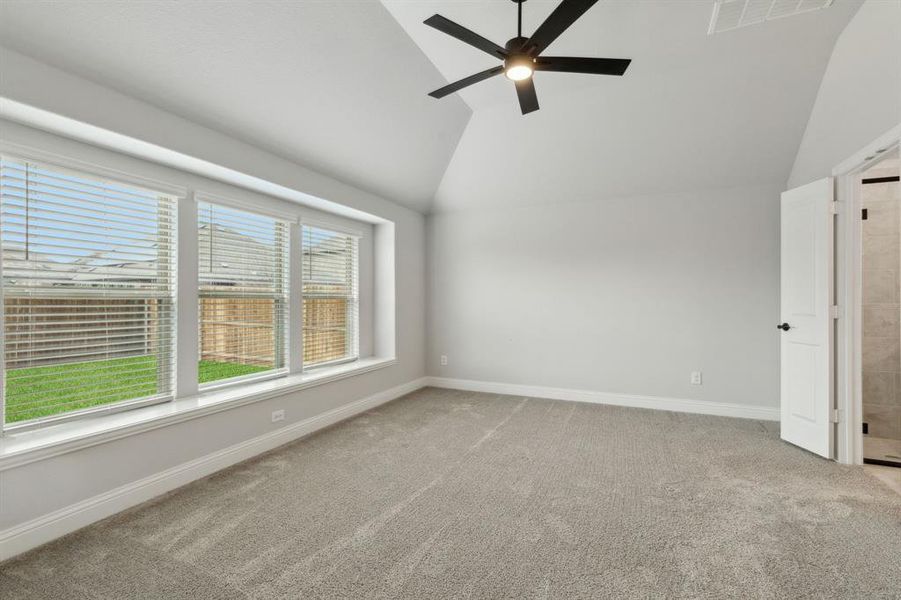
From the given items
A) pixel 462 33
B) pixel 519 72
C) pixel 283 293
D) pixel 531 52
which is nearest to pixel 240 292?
pixel 283 293

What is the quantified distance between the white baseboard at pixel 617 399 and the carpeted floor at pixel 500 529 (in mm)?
876

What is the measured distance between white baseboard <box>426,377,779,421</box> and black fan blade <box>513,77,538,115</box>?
134 inches

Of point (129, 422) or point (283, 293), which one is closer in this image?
point (129, 422)

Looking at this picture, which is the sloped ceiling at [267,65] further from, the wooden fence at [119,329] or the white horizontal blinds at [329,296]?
the wooden fence at [119,329]

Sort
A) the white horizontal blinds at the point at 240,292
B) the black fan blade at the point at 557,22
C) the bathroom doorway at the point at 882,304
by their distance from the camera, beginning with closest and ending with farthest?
the black fan blade at the point at 557,22 < the white horizontal blinds at the point at 240,292 < the bathroom doorway at the point at 882,304

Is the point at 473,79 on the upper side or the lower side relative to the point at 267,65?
lower

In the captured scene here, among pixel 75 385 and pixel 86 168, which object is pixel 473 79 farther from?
pixel 75 385

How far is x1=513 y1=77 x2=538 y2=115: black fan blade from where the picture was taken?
233 cm

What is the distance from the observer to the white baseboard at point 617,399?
4.08m

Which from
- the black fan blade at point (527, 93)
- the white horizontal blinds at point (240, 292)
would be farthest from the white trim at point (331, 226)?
the black fan blade at point (527, 93)

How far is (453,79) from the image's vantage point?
3.39 meters

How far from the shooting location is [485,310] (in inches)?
210

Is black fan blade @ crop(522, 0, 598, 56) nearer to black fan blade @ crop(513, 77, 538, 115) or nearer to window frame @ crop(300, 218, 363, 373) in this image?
black fan blade @ crop(513, 77, 538, 115)

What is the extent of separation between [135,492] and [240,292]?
164cm
